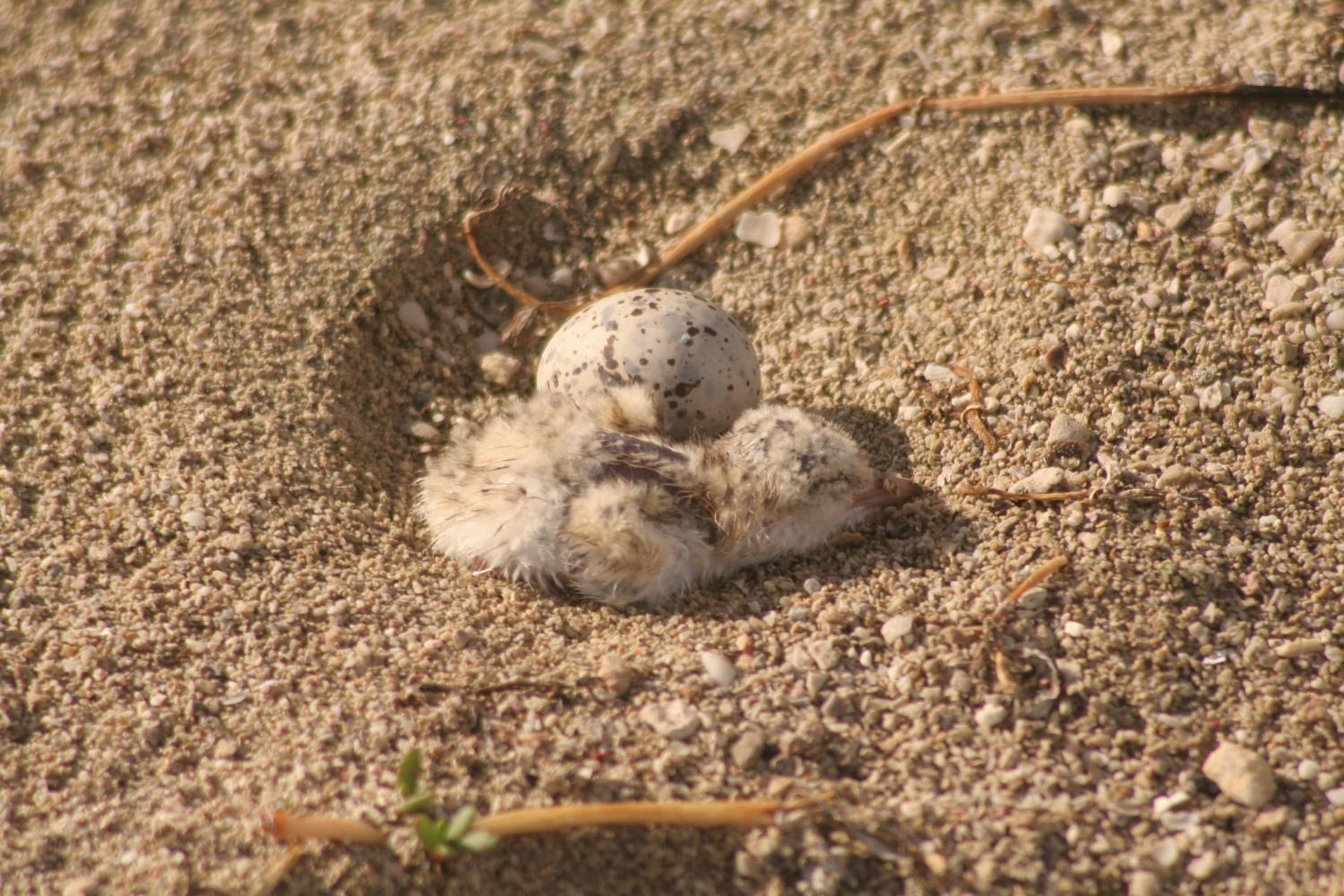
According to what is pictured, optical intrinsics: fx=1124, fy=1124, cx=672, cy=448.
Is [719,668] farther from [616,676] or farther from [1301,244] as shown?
[1301,244]

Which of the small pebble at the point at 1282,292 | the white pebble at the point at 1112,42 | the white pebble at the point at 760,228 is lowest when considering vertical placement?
the small pebble at the point at 1282,292

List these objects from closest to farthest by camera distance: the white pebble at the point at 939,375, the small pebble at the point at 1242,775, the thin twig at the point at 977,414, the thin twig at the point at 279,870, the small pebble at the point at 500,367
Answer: the thin twig at the point at 279,870 < the small pebble at the point at 1242,775 < the thin twig at the point at 977,414 < the white pebble at the point at 939,375 < the small pebble at the point at 500,367

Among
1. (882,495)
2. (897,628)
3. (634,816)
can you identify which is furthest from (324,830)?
(882,495)

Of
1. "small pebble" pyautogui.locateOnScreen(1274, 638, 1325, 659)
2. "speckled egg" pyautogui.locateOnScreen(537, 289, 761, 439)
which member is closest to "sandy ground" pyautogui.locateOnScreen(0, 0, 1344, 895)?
"small pebble" pyautogui.locateOnScreen(1274, 638, 1325, 659)

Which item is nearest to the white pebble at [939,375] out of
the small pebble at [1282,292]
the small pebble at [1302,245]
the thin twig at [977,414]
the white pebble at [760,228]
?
the thin twig at [977,414]

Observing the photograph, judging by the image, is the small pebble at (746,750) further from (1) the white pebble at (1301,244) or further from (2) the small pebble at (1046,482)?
(1) the white pebble at (1301,244)

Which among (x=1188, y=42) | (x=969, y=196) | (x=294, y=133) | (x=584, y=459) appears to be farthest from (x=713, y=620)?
(x=1188, y=42)
